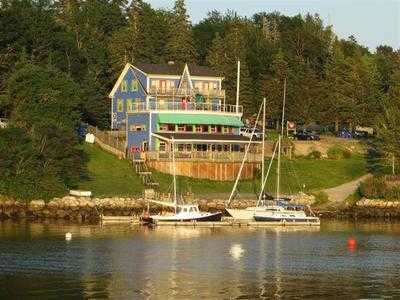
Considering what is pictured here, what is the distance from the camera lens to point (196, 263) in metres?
63.9

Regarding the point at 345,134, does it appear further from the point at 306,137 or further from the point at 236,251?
the point at 236,251

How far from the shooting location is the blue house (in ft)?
354

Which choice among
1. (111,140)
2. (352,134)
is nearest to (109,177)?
(111,140)

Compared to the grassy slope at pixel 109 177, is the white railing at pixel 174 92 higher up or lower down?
higher up

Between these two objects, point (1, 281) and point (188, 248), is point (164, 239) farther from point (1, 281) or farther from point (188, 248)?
point (1, 281)

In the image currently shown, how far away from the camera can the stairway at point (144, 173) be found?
325 feet

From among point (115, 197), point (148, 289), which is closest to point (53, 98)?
point (115, 197)

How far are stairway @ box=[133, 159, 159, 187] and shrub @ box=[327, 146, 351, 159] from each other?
23916mm

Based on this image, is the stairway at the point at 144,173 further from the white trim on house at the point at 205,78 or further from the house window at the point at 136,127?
the white trim on house at the point at 205,78

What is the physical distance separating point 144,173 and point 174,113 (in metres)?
12.1

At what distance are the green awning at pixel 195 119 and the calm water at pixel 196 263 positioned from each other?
2571 centimetres

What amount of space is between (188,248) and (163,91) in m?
46.0

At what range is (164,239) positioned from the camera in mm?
77312

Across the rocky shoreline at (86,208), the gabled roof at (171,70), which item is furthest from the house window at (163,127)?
the rocky shoreline at (86,208)
